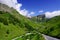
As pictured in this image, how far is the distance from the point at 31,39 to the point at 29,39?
193cm

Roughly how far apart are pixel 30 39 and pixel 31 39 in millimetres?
3384

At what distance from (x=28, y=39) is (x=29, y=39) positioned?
87 centimetres

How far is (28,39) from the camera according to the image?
109m

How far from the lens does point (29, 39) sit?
10950 centimetres

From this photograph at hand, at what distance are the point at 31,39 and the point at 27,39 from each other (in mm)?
2485

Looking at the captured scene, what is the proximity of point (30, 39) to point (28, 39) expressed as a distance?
2.74 meters

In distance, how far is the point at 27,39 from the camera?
4277 inches

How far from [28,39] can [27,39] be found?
651 millimetres

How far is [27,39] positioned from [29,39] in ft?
4.89

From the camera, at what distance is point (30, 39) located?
111 m
